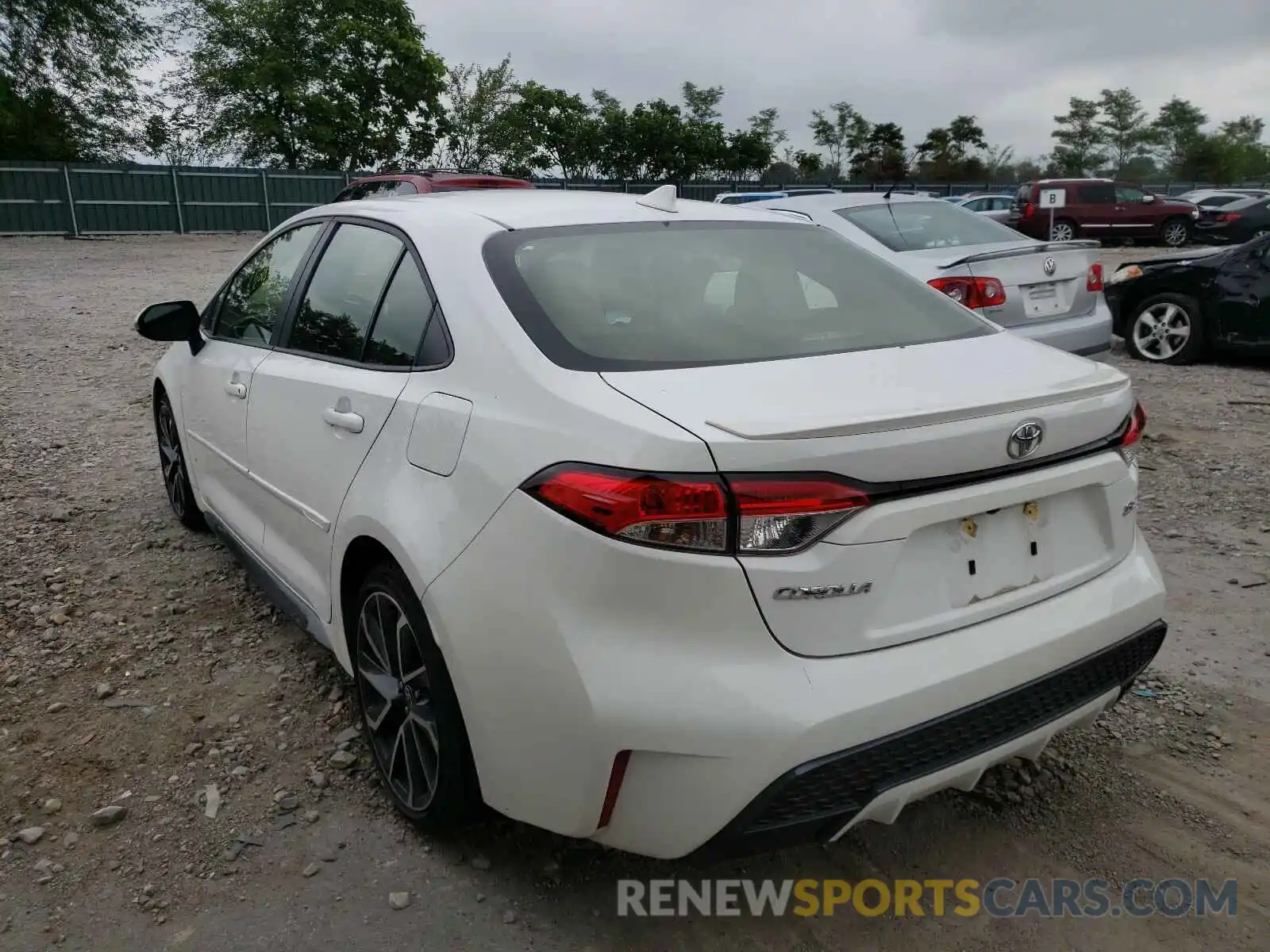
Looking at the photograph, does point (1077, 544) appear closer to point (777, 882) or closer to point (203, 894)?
point (777, 882)

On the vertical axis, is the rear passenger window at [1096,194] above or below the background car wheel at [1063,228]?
above

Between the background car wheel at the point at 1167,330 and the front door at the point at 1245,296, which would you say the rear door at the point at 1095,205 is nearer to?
the background car wheel at the point at 1167,330

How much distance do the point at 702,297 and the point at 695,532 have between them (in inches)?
36.6

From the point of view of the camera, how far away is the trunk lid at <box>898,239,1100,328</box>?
638cm

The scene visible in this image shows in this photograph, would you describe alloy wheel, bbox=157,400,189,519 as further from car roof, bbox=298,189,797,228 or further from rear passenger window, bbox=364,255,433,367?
rear passenger window, bbox=364,255,433,367

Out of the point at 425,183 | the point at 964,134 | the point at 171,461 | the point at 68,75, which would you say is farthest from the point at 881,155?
the point at 171,461

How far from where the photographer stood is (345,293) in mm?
3033

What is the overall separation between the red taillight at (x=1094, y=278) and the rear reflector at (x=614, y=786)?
6007 mm

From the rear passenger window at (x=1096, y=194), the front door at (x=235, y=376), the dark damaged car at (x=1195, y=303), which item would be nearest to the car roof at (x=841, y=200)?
the dark damaged car at (x=1195, y=303)

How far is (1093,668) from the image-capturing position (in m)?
2.26

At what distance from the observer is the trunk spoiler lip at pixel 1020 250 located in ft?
21.0

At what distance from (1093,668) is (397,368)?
181cm

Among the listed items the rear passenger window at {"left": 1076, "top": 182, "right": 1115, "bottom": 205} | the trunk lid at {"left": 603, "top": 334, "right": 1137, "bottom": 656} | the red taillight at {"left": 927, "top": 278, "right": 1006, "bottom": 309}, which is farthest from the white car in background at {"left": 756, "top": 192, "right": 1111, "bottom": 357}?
the rear passenger window at {"left": 1076, "top": 182, "right": 1115, "bottom": 205}

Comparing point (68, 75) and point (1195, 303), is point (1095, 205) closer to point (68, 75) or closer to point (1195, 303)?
point (1195, 303)
